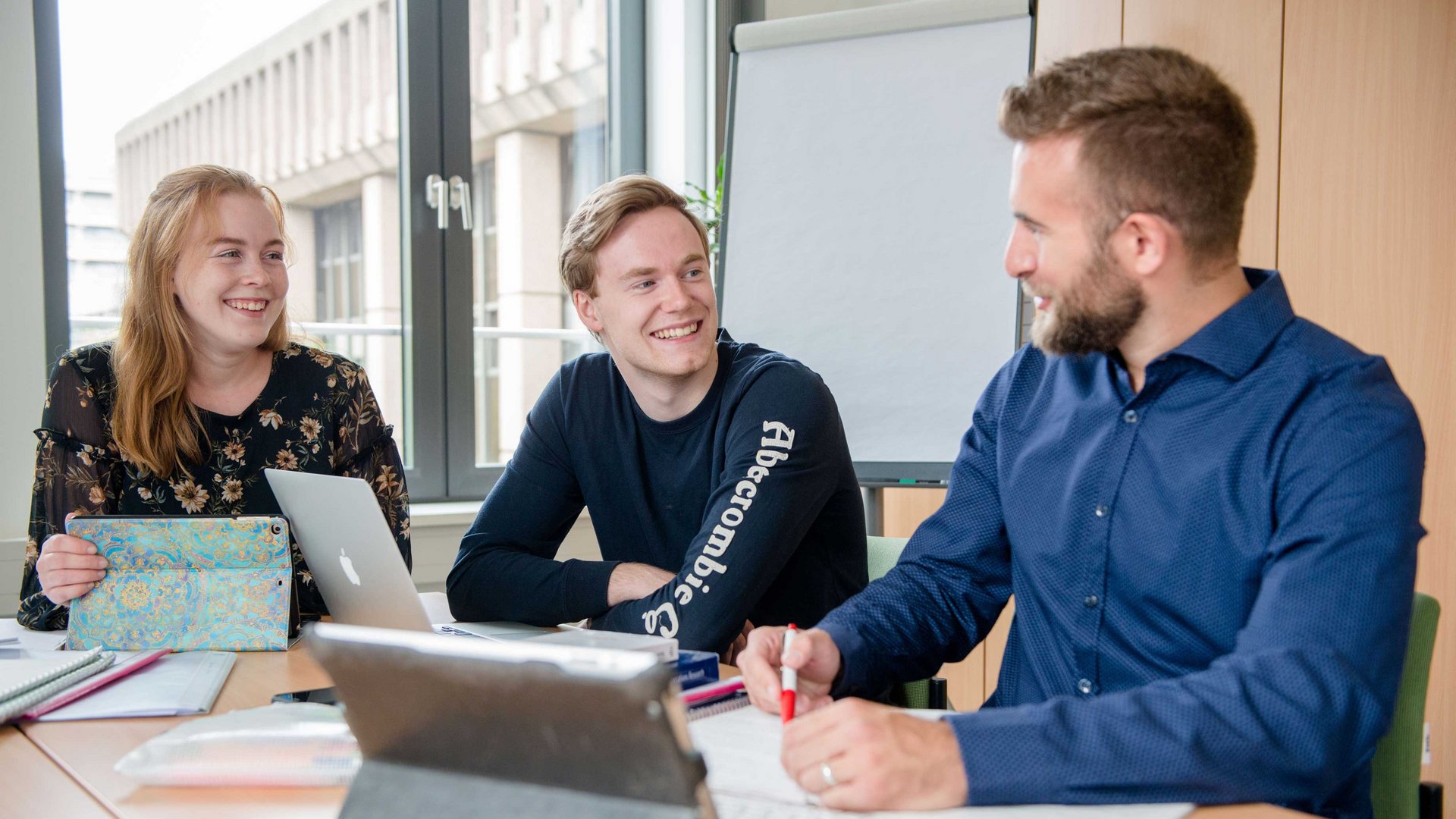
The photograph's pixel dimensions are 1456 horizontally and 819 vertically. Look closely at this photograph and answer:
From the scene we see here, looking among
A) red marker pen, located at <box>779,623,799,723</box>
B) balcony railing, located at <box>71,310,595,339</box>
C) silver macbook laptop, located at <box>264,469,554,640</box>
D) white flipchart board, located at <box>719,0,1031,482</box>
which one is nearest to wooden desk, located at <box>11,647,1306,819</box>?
silver macbook laptop, located at <box>264,469,554,640</box>

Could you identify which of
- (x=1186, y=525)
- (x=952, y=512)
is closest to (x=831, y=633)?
(x=952, y=512)

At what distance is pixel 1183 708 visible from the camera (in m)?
Answer: 0.86

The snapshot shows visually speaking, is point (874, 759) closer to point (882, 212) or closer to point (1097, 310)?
point (1097, 310)

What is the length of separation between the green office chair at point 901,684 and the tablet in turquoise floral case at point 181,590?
759 mm

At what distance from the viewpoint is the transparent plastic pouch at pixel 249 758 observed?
2.89ft

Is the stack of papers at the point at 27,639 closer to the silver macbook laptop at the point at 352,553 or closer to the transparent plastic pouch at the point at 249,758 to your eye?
the silver macbook laptop at the point at 352,553

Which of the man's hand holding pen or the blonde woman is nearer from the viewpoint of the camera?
the man's hand holding pen

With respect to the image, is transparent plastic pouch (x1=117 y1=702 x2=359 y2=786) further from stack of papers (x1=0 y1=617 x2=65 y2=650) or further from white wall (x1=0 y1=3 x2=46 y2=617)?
white wall (x1=0 y1=3 x2=46 y2=617)

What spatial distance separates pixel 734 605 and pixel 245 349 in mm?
965

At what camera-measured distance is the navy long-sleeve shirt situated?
5.10 feet

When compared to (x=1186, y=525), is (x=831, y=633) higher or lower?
lower

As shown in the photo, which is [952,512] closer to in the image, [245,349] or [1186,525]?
[1186,525]

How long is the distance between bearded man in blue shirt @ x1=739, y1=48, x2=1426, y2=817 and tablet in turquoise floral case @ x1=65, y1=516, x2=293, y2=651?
653 millimetres

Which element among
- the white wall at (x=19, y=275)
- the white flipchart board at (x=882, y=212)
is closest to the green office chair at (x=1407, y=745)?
the white flipchart board at (x=882, y=212)
